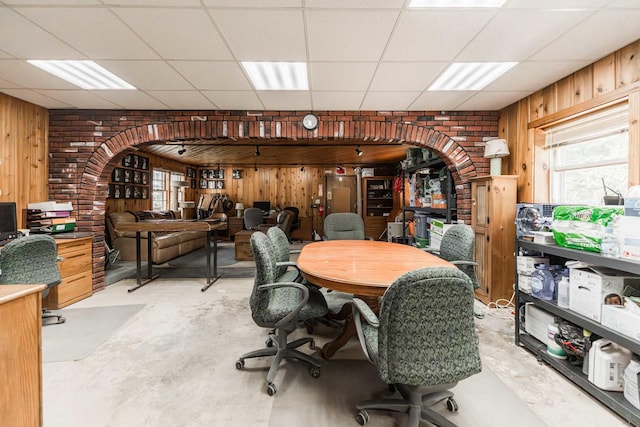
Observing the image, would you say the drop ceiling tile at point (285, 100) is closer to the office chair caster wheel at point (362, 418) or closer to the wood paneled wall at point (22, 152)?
the wood paneled wall at point (22, 152)

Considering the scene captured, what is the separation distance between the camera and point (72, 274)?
352 cm

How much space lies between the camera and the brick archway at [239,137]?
3967mm

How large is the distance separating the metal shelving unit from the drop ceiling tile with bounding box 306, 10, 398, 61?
2.09 metres

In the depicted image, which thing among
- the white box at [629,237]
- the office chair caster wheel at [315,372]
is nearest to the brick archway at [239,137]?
the white box at [629,237]

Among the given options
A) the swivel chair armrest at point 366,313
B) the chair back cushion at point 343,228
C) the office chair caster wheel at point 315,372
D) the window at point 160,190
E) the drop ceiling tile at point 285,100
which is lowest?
the office chair caster wheel at point 315,372

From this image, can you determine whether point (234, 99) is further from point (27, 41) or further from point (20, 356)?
point (20, 356)

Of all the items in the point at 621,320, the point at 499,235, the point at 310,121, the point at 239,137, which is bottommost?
the point at 621,320

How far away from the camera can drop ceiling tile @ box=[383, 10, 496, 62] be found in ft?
6.48

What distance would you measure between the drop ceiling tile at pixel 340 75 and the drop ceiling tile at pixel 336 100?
155 millimetres

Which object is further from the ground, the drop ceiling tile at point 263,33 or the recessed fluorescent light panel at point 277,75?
the recessed fluorescent light panel at point 277,75

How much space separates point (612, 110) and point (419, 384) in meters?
3.02

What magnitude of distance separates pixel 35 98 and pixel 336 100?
3724mm

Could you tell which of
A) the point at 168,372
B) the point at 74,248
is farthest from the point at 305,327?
the point at 74,248

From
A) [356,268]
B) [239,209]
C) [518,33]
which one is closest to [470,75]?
[518,33]
